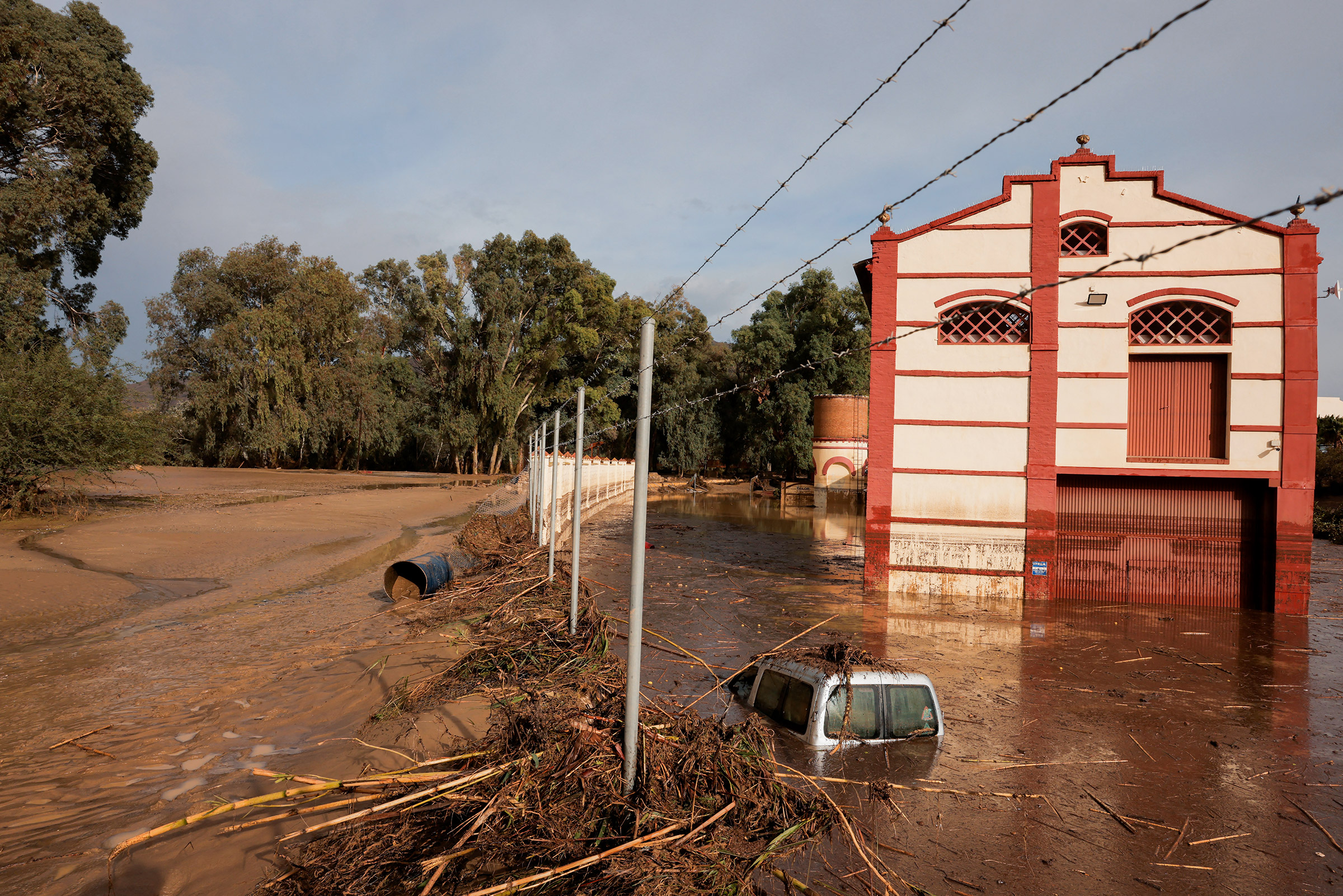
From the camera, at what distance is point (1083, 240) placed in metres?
15.5

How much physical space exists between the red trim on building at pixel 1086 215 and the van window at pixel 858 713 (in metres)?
12.6

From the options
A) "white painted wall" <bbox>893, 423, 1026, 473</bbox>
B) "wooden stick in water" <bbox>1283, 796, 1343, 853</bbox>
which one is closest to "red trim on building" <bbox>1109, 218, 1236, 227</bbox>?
"white painted wall" <bbox>893, 423, 1026, 473</bbox>

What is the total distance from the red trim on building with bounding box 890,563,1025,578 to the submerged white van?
356 inches

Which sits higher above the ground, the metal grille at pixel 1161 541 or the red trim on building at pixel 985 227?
the red trim on building at pixel 985 227

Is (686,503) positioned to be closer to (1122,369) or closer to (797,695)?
(1122,369)

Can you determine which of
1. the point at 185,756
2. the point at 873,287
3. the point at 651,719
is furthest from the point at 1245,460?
the point at 185,756

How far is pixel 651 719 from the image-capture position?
17.0 feet

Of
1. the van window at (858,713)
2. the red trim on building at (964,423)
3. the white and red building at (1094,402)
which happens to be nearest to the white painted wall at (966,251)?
the white and red building at (1094,402)

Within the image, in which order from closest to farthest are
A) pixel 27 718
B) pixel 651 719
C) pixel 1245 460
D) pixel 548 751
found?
pixel 548 751 < pixel 651 719 < pixel 27 718 < pixel 1245 460

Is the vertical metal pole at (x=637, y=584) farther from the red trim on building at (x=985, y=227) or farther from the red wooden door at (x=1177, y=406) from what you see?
the red wooden door at (x=1177, y=406)

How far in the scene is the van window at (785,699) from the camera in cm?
689

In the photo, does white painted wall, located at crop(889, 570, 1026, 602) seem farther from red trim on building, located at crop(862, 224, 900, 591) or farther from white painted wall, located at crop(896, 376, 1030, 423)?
white painted wall, located at crop(896, 376, 1030, 423)

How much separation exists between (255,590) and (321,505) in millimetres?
16136

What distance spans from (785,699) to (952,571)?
9.87 m
